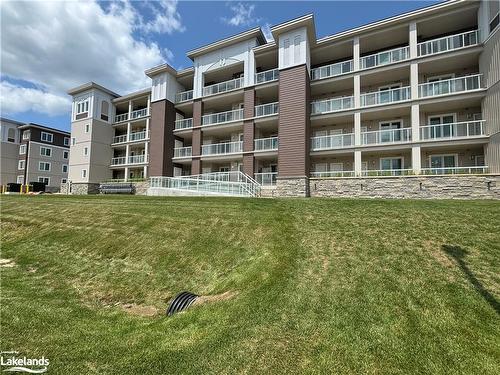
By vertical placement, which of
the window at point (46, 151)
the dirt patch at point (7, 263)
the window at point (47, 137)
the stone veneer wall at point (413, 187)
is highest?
the window at point (47, 137)

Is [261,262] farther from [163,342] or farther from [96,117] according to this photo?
[96,117]

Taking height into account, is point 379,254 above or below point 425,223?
below

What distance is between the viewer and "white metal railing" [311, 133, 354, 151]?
22.3 m

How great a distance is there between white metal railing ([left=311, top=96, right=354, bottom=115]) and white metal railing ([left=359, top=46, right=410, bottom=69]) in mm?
3022

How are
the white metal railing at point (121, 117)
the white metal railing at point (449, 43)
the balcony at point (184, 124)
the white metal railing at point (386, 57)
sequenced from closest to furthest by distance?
the white metal railing at point (449, 43) → the white metal railing at point (386, 57) → the balcony at point (184, 124) → the white metal railing at point (121, 117)

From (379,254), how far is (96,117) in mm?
41626

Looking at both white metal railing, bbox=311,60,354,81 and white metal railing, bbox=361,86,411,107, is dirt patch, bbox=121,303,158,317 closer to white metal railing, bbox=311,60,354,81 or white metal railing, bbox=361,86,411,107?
white metal railing, bbox=361,86,411,107

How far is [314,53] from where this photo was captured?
82.8ft

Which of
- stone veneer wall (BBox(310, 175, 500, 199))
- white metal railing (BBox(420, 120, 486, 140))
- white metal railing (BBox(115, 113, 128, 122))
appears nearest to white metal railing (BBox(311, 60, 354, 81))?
white metal railing (BBox(420, 120, 486, 140))

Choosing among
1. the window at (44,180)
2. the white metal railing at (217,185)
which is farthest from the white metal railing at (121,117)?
the window at (44,180)

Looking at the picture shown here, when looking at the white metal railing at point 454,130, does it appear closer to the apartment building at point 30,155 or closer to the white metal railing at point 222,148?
the white metal railing at point 222,148

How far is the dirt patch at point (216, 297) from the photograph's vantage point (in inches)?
242

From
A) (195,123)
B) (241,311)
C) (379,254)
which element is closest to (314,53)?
(195,123)

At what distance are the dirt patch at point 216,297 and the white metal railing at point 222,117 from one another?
904 inches
